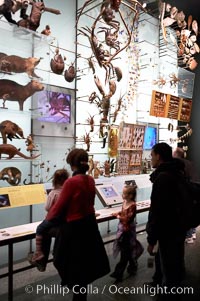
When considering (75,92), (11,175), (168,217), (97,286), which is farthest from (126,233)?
(75,92)

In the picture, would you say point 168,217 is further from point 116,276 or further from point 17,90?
point 17,90

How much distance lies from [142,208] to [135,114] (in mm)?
2170

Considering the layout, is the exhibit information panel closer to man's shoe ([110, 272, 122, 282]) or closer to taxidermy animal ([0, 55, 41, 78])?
man's shoe ([110, 272, 122, 282])

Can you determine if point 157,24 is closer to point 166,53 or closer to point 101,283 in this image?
point 166,53

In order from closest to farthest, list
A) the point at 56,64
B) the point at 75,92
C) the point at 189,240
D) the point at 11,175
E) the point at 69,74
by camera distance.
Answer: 1. the point at 11,175
2. the point at 56,64
3. the point at 69,74
4. the point at 75,92
5. the point at 189,240

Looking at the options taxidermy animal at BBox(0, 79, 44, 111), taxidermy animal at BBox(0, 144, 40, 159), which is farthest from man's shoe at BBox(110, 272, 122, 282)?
taxidermy animal at BBox(0, 79, 44, 111)

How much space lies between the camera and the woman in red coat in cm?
200

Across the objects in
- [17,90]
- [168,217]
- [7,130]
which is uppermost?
[17,90]

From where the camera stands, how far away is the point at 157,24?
568 centimetres

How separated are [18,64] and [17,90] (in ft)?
0.90

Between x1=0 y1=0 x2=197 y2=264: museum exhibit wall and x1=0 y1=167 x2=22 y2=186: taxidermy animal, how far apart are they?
10 centimetres

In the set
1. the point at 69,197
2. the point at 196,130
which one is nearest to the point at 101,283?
the point at 69,197

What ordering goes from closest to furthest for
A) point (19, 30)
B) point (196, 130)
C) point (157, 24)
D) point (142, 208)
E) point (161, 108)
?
point (19, 30) → point (142, 208) → point (161, 108) → point (157, 24) → point (196, 130)

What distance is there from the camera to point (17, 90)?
3.10 meters
